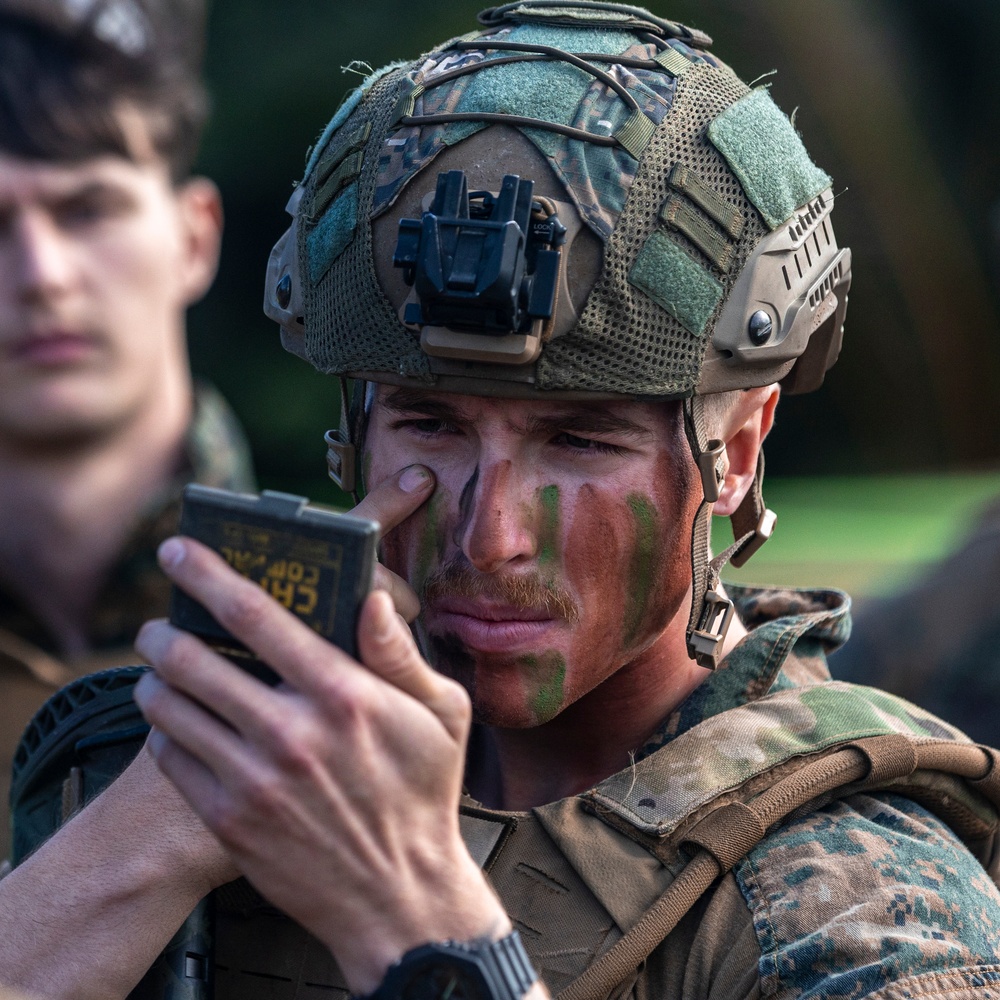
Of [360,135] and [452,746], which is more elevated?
[360,135]

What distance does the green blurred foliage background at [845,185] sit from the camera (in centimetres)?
1252

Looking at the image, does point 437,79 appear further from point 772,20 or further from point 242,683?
point 772,20

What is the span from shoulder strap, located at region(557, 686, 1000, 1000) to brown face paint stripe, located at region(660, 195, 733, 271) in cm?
88

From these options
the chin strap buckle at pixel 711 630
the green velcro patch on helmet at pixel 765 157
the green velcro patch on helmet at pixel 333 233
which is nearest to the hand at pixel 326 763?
the chin strap buckle at pixel 711 630

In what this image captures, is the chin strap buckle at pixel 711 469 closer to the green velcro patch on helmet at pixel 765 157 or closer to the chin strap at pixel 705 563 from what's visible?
the chin strap at pixel 705 563

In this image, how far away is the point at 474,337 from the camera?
268cm

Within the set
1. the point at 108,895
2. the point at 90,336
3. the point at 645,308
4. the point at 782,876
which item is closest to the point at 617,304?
the point at 645,308

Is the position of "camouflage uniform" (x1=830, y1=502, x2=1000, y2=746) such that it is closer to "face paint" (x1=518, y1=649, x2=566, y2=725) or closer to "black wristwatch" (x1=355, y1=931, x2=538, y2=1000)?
"face paint" (x1=518, y1=649, x2=566, y2=725)

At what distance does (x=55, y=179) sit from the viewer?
6.66m

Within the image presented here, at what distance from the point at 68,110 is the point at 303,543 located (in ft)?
17.8

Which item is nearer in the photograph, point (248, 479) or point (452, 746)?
point (452, 746)

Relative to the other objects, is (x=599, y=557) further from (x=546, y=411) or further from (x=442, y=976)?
(x=442, y=976)

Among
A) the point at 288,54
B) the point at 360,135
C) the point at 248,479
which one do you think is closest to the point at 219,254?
the point at 288,54

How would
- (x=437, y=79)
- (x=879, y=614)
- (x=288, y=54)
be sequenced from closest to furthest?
(x=437, y=79) < (x=879, y=614) < (x=288, y=54)
